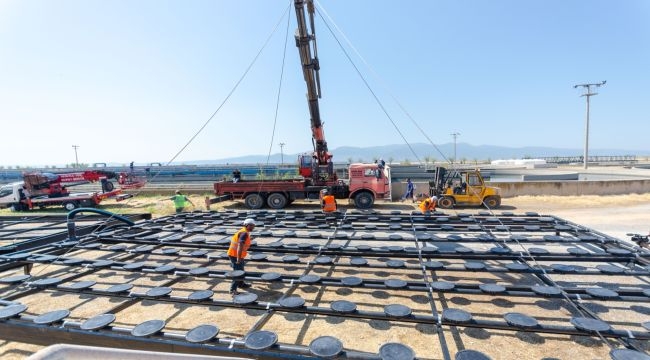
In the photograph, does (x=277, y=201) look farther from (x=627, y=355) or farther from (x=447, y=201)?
(x=627, y=355)

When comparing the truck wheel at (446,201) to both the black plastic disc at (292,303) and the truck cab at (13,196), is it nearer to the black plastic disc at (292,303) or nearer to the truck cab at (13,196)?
the black plastic disc at (292,303)

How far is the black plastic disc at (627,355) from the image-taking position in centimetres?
297

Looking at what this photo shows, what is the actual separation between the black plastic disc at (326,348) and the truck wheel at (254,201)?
15.6 meters

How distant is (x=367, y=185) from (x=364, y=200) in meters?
0.90

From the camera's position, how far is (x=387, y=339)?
473 cm

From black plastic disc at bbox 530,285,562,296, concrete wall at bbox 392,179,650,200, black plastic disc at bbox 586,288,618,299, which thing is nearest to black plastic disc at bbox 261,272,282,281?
black plastic disc at bbox 530,285,562,296

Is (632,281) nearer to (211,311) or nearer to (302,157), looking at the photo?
(211,311)

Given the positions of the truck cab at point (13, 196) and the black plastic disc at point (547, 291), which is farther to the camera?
the truck cab at point (13, 196)

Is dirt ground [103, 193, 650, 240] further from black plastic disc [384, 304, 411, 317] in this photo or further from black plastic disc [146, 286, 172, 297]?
black plastic disc [146, 286, 172, 297]

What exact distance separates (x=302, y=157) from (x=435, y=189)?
8.27m

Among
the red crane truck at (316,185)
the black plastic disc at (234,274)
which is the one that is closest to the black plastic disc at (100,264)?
the black plastic disc at (234,274)

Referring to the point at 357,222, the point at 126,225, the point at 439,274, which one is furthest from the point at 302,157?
the point at 439,274

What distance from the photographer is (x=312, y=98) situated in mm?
15938

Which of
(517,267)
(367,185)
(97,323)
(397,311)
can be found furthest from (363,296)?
(367,185)
